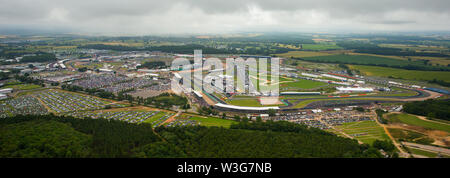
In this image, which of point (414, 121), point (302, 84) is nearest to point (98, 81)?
point (302, 84)

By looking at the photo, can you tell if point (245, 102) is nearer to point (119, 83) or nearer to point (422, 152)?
point (422, 152)

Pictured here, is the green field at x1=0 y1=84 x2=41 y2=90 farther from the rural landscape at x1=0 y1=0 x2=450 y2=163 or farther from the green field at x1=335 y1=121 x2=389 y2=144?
the green field at x1=335 y1=121 x2=389 y2=144

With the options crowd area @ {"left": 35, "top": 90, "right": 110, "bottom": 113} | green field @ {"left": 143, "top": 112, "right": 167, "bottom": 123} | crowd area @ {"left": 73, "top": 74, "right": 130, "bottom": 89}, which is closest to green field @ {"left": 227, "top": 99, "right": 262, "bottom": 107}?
green field @ {"left": 143, "top": 112, "right": 167, "bottom": 123}

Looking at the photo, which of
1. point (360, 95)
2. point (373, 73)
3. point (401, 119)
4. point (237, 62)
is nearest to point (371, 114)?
point (401, 119)

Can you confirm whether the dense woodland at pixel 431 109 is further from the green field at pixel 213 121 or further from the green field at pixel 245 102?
the green field at pixel 213 121

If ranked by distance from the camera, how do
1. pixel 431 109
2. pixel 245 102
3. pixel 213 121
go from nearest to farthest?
pixel 213 121
pixel 431 109
pixel 245 102
